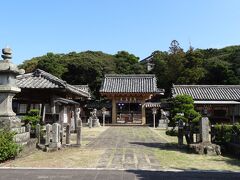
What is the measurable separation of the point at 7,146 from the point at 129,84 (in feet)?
107

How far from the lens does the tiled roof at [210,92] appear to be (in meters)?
36.2

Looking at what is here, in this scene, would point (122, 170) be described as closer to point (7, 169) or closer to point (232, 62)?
point (7, 169)

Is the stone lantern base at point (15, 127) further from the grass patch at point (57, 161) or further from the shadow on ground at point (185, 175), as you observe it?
the shadow on ground at point (185, 175)

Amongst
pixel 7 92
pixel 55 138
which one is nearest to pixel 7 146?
pixel 7 92

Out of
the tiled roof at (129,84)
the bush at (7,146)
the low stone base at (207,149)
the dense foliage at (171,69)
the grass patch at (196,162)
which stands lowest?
the grass patch at (196,162)

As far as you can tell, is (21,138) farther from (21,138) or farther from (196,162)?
(196,162)

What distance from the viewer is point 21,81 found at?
56.2 ft

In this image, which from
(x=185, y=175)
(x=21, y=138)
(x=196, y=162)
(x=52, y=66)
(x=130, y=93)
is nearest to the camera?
(x=185, y=175)

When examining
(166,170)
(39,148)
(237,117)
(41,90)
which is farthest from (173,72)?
(166,170)

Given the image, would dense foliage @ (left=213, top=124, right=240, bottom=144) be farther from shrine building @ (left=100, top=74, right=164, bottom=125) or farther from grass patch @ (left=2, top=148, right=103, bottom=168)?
shrine building @ (left=100, top=74, right=164, bottom=125)

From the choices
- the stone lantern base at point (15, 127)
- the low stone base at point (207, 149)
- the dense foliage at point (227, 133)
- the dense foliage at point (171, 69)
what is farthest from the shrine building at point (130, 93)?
the stone lantern base at point (15, 127)

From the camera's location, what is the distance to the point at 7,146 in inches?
376

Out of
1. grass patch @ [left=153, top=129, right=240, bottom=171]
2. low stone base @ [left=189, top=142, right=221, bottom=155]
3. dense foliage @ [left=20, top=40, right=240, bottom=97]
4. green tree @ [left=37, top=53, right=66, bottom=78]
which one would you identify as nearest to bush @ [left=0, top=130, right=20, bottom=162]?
grass patch @ [left=153, top=129, right=240, bottom=171]

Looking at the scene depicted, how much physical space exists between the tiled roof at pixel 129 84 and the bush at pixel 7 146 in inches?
1175
